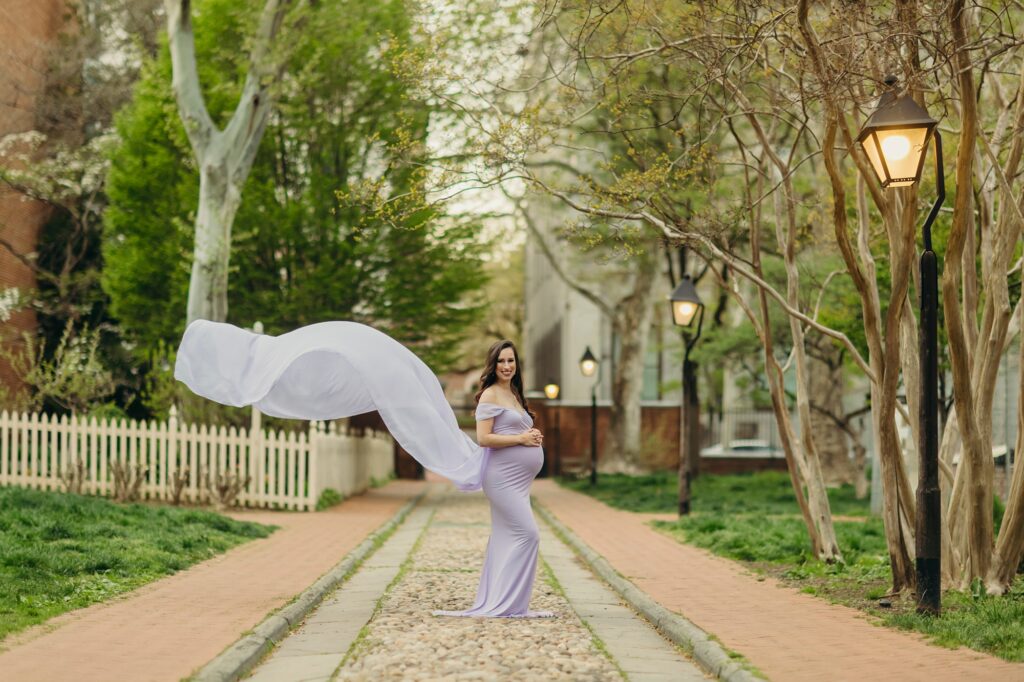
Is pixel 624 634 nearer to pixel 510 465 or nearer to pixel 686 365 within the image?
pixel 510 465

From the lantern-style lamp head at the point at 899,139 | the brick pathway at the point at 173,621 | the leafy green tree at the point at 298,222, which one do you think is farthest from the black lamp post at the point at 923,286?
the leafy green tree at the point at 298,222

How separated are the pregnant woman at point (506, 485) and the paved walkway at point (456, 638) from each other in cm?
25

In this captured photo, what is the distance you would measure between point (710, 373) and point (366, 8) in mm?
29247

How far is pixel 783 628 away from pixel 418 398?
3.25 metres

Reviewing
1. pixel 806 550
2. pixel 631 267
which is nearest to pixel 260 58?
pixel 806 550

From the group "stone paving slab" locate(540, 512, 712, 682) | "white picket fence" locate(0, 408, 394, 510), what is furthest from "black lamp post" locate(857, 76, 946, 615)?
"white picket fence" locate(0, 408, 394, 510)

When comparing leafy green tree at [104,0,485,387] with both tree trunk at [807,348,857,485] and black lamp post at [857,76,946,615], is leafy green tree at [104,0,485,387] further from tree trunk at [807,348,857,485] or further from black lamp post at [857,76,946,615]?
black lamp post at [857,76,946,615]

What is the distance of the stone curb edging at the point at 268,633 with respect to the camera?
7.29 metres

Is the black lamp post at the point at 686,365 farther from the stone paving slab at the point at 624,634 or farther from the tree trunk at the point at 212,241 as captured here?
the tree trunk at the point at 212,241

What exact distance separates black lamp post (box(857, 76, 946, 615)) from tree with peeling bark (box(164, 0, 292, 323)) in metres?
14.3

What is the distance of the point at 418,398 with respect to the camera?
10062 mm

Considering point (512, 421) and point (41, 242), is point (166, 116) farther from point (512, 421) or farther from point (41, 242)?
point (512, 421)

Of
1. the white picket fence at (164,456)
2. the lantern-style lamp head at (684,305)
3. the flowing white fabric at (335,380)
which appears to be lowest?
the white picket fence at (164,456)

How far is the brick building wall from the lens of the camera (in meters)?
30.9
